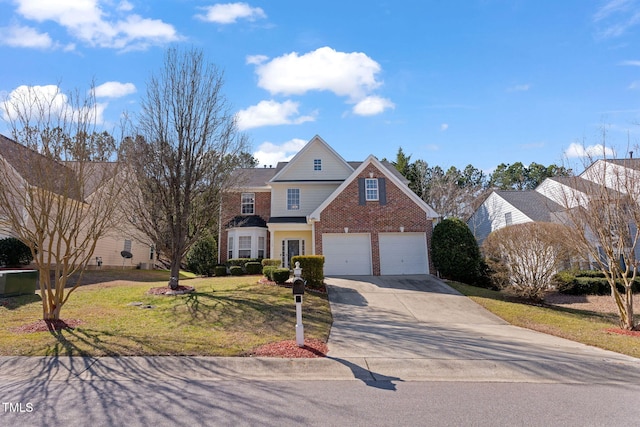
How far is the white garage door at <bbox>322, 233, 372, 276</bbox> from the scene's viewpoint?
62.9 ft

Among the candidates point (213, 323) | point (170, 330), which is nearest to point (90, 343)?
point (170, 330)

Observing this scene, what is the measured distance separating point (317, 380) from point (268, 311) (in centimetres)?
508

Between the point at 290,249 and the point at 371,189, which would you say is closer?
the point at 371,189

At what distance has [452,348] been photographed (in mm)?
7781

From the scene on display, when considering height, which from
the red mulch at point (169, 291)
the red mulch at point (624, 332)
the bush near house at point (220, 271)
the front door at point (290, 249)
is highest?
the front door at point (290, 249)

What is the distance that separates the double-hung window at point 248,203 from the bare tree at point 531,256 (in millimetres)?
15247

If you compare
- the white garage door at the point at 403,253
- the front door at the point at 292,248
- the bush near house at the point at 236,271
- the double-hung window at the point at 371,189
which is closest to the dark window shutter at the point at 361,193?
the double-hung window at the point at 371,189

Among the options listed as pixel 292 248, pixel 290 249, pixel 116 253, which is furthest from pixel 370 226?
pixel 116 253

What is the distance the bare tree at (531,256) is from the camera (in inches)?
578

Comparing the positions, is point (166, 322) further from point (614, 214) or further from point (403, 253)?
point (614, 214)

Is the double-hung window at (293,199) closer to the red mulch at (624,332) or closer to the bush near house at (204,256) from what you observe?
the bush near house at (204,256)

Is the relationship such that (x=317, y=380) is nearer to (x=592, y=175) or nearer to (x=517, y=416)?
(x=517, y=416)

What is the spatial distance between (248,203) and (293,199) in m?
3.42

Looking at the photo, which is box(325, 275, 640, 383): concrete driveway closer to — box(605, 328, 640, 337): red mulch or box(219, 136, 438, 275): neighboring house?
box(605, 328, 640, 337): red mulch
